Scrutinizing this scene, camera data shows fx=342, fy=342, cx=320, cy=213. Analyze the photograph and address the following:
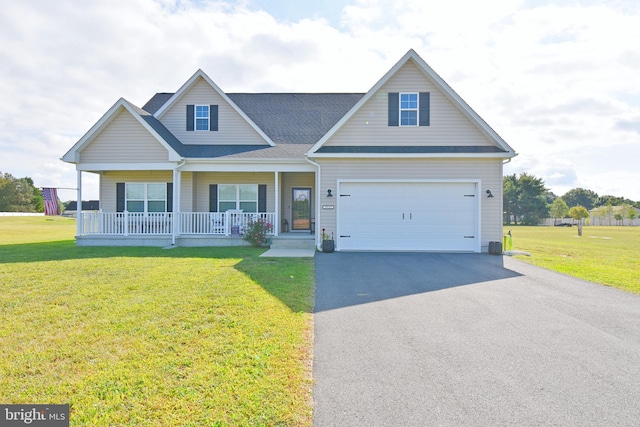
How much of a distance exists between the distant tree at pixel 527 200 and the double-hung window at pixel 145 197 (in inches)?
2386

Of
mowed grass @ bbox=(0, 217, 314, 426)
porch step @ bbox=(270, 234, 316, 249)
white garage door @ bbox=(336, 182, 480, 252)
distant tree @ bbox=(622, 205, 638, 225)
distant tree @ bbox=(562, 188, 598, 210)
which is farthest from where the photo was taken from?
distant tree @ bbox=(562, 188, 598, 210)

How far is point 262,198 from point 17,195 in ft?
225

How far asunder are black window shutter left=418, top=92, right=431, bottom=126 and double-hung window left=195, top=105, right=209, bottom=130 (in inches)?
360

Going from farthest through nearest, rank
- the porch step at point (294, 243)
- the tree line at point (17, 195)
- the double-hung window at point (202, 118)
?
the tree line at point (17, 195) < the double-hung window at point (202, 118) < the porch step at point (294, 243)

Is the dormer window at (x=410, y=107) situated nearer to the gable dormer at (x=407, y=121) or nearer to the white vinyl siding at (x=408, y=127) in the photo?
the gable dormer at (x=407, y=121)

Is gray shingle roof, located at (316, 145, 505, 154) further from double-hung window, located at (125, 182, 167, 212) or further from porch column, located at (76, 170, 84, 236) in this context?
porch column, located at (76, 170, 84, 236)

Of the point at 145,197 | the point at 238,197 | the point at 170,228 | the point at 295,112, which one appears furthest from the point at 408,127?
the point at 145,197

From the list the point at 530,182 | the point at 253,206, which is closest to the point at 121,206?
the point at 253,206

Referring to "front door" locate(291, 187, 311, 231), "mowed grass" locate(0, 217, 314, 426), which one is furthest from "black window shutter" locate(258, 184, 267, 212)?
"mowed grass" locate(0, 217, 314, 426)

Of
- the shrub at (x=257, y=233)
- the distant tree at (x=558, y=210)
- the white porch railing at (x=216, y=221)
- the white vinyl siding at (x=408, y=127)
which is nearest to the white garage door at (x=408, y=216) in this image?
the white vinyl siding at (x=408, y=127)

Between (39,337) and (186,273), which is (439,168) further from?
(39,337)

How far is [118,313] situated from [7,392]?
213cm

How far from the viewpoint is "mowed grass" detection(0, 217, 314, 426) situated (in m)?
2.79

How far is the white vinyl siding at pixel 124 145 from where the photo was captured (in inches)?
527
